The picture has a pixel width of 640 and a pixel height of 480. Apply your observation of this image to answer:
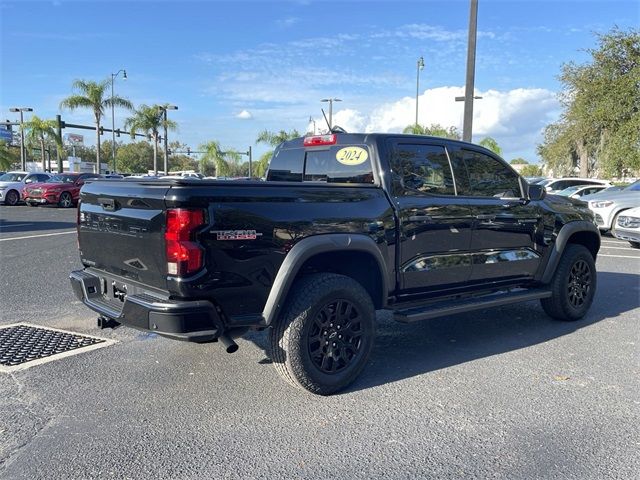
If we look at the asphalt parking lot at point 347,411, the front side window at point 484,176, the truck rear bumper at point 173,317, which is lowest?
the asphalt parking lot at point 347,411

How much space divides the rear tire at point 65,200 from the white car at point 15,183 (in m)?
2.26

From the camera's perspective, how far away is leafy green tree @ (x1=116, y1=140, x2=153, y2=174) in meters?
89.3

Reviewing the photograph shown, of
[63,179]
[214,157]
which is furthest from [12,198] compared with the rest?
[214,157]

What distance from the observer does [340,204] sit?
3984mm

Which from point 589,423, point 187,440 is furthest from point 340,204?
point 589,423

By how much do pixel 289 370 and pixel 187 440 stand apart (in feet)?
2.75

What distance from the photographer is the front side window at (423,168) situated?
454cm

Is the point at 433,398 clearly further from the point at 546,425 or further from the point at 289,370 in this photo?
the point at 289,370

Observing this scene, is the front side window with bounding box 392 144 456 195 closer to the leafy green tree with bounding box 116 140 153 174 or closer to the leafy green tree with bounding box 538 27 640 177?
the leafy green tree with bounding box 538 27 640 177

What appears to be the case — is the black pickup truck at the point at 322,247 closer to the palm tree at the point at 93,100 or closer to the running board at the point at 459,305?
the running board at the point at 459,305

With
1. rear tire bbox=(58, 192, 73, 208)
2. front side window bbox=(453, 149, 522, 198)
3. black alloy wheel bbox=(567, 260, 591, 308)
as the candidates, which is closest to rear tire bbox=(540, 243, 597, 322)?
black alloy wheel bbox=(567, 260, 591, 308)

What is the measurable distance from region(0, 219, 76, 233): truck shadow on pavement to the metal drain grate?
9.39 m

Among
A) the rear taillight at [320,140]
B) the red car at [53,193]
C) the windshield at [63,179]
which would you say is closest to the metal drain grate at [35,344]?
the rear taillight at [320,140]

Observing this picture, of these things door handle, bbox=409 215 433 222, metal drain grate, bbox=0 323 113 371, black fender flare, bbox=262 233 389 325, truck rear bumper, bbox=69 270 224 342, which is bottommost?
metal drain grate, bbox=0 323 113 371
